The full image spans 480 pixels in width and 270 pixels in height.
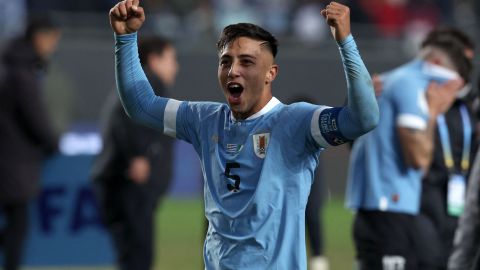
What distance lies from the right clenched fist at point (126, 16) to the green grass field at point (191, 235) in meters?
6.61

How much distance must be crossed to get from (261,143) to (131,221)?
15.1 ft

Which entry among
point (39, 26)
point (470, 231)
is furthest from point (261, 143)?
point (39, 26)

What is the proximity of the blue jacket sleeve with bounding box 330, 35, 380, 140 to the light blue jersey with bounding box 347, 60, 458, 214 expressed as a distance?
2.48m

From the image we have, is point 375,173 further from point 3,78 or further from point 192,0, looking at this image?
point 192,0

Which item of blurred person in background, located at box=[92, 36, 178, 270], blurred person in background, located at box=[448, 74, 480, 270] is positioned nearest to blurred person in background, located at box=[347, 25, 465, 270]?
blurred person in background, located at box=[448, 74, 480, 270]

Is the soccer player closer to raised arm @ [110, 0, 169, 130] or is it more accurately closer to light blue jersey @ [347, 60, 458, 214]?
raised arm @ [110, 0, 169, 130]

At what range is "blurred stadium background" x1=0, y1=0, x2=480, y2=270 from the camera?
1881 centimetres

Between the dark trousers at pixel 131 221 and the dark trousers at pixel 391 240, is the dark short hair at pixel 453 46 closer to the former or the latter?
the dark trousers at pixel 391 240

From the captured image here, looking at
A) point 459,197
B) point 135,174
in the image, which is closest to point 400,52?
point 135,174

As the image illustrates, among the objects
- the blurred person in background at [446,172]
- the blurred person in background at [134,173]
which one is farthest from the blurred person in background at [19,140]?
the blurred person in background at [446,172]

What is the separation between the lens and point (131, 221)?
932cm

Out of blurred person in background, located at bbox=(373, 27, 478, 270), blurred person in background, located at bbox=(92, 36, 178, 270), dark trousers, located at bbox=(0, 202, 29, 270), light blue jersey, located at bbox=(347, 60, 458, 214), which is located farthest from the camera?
dark trousers, located at bbox=(0, 202, 29, 270)

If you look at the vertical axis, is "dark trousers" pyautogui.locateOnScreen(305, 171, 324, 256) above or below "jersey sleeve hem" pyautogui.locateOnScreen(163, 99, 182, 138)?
below

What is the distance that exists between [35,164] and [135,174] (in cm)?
158
